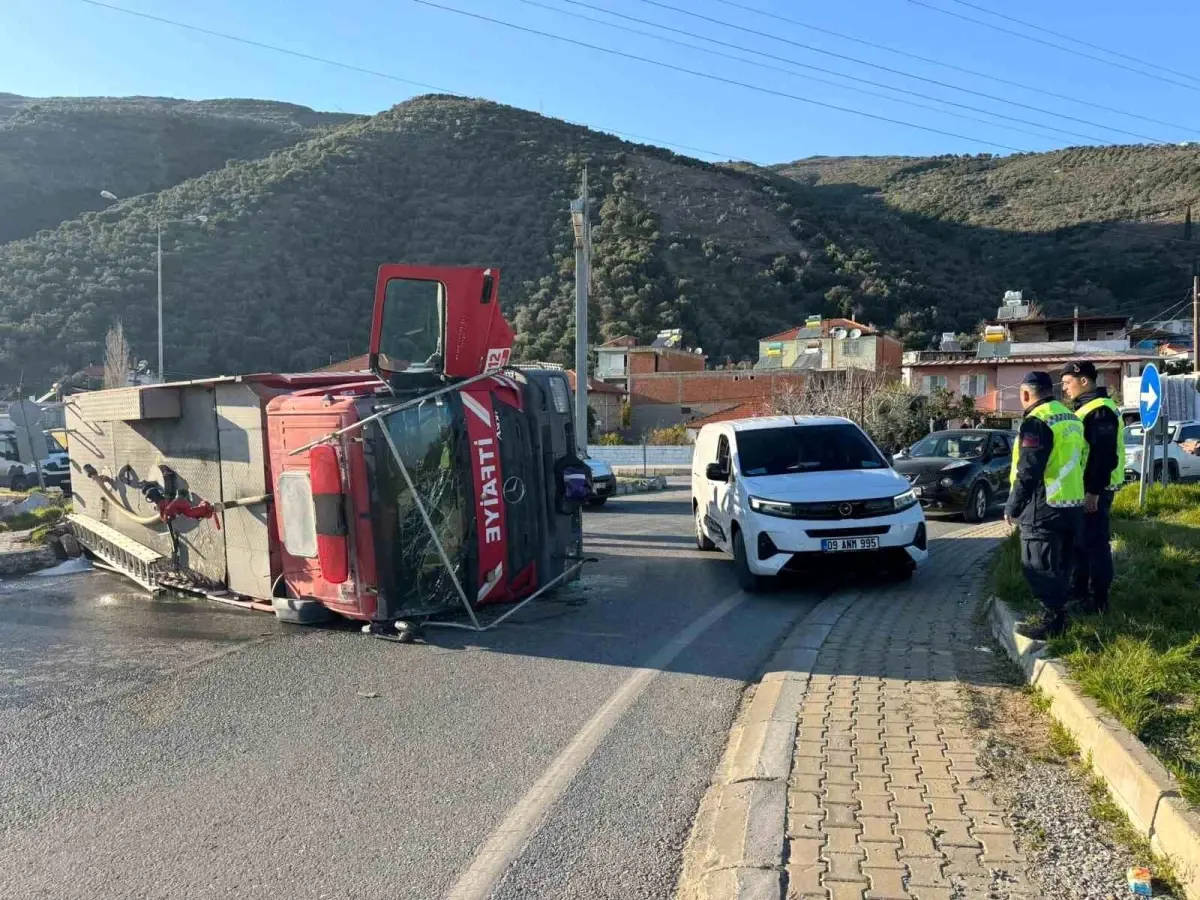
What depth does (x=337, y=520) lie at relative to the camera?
24.4 feet

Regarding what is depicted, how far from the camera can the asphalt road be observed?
149 inches

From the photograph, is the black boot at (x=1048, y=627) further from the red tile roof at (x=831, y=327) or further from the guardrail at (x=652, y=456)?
the red tile roof at (x=831, y=327)

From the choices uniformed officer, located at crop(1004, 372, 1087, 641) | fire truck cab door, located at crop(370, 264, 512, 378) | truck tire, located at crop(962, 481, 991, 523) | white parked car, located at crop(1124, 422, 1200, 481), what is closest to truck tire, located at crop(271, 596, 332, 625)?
fire truck cab door, located at crop(370, 264, 512, 378)

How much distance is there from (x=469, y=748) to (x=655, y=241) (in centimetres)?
7521

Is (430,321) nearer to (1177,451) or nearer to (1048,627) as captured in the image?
(1048,627)

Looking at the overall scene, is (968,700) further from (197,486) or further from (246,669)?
(197,486)

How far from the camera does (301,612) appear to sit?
789cm

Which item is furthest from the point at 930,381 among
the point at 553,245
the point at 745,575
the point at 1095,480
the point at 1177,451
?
the point at 1095,480

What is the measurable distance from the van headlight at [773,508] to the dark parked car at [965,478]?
22.4 feet

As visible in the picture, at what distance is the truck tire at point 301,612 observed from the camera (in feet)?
25.9

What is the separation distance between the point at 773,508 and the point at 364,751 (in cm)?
518

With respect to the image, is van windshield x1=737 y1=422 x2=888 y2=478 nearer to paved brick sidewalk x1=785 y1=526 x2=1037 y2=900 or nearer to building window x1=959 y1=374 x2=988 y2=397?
paved brick sidewalk x1=785 y1=526 x2=1037 y2=900

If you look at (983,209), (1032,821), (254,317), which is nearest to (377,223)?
(254,317)

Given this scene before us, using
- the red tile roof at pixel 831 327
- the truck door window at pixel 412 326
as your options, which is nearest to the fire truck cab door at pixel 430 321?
the truck door window at pixel 412 326
